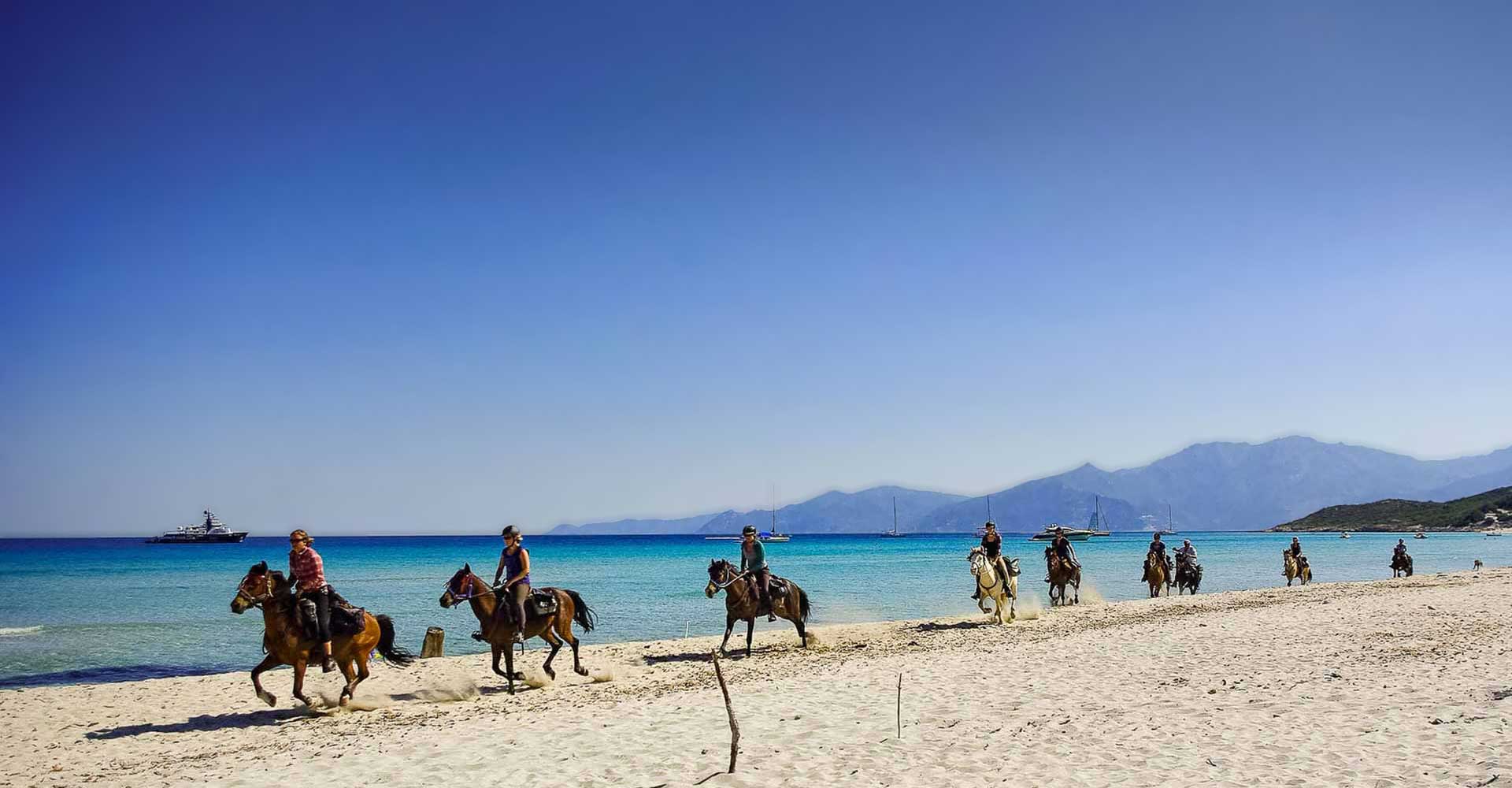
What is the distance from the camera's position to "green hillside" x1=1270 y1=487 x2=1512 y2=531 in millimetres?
125062

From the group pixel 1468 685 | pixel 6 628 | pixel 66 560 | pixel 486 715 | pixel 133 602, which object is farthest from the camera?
A: pixel 66 560

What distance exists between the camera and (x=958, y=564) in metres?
64.3

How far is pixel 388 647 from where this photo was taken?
13.9m

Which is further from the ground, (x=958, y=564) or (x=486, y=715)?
(x=486, y=715)

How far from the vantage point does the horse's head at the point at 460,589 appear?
13.4 metres

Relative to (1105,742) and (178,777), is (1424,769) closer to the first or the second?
(1105,742)

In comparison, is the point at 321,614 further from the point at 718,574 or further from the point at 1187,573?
the point at 1187,573

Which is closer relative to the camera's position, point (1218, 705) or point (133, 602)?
point (1218, 705)

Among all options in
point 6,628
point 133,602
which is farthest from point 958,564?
point 6,628

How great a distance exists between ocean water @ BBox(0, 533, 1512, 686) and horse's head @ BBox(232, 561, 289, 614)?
29.6ft

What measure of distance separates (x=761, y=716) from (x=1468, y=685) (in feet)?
28.2

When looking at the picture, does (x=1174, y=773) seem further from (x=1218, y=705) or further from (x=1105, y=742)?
(x=1218, y=705)

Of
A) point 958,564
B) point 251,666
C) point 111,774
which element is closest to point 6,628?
point 251,666

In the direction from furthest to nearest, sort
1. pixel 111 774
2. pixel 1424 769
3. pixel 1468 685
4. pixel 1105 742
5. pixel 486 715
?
pixel 486 715 → pixel 1468 685 → pixel 111 774 → pixel 1105 742 → pixel 1424 769
